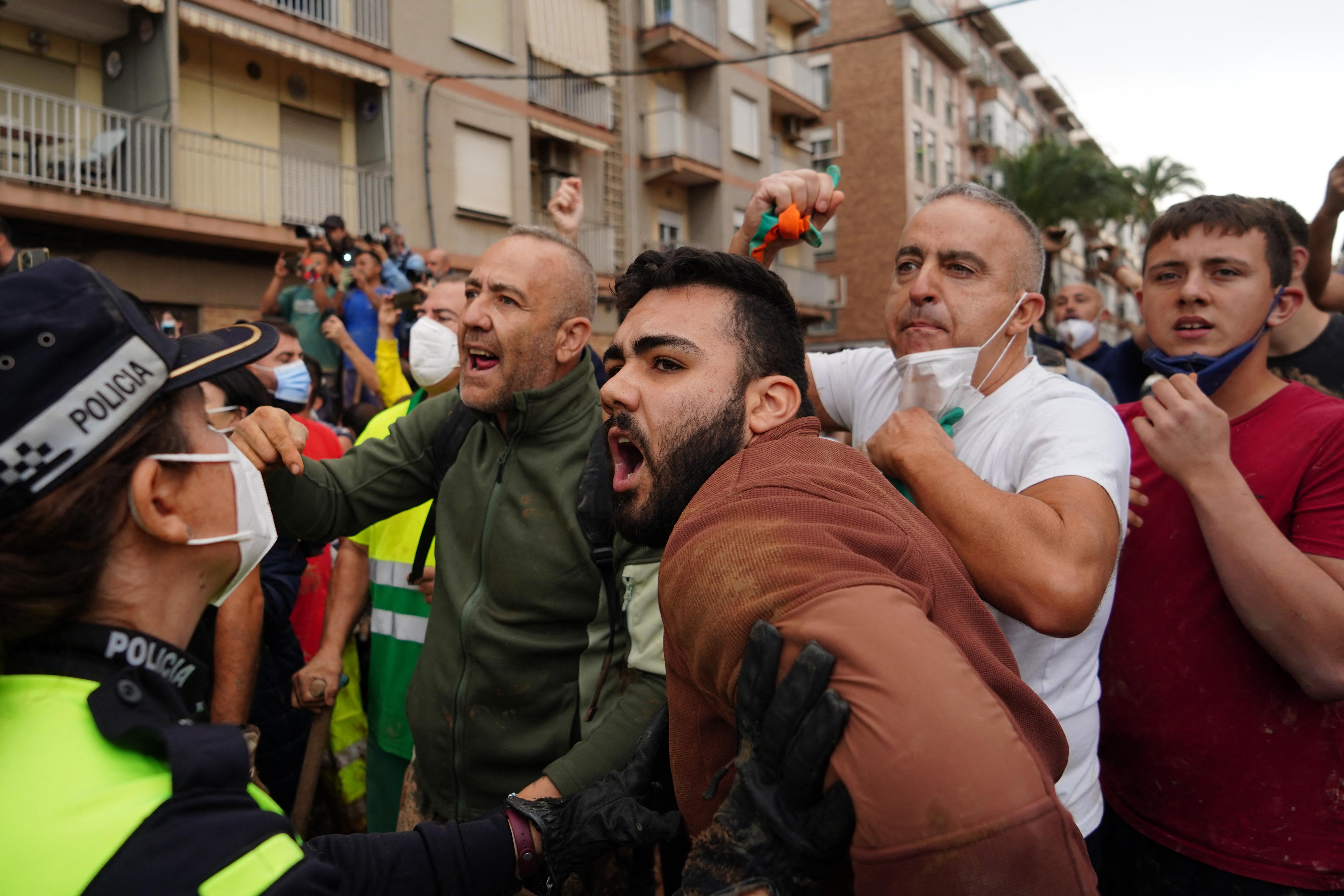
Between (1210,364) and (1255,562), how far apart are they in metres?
0.63

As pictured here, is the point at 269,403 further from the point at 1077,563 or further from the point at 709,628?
the point at 1077,563

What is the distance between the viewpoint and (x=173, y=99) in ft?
36.8

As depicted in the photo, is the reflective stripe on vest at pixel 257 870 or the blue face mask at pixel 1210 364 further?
the blue face mask at pixel 1210 364

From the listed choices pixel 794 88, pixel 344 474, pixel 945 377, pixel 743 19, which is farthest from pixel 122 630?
pixel 794 88

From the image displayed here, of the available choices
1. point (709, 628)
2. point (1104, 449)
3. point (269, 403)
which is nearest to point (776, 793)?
point (709, 628)

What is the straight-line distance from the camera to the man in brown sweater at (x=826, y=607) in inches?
36.7

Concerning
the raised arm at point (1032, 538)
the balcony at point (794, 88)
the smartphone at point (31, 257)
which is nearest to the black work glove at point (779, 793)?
the raised arm at point (1032, 538)

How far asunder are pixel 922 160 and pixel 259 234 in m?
26.1

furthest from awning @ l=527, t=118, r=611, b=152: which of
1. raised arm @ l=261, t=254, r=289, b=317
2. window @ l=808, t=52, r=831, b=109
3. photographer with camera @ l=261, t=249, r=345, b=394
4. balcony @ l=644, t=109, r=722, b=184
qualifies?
window @ l=808, t=52, r=831, b=109

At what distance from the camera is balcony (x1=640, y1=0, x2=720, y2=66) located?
19266 mm

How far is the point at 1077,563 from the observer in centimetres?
161

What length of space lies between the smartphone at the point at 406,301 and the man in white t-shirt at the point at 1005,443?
11.7 ft

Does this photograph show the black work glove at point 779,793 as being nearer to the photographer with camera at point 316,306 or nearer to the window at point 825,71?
the photographer with camera at point 316,306

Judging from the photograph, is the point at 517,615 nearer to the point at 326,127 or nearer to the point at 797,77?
the point at 326,127
